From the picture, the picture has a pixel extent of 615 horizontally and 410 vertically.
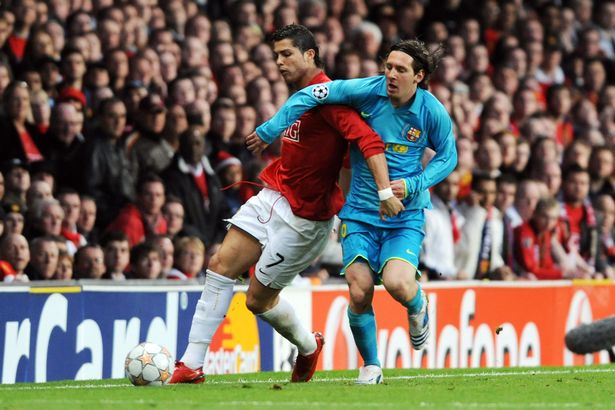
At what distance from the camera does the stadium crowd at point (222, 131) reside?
12.3 meters

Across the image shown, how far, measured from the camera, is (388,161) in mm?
8781

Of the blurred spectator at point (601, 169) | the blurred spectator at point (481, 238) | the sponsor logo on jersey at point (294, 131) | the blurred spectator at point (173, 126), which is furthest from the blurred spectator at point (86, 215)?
the blurred spectator at point (601, 169)

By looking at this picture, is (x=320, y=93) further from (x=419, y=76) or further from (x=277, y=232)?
(x=277, y=232)

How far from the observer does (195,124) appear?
13602 millimetres

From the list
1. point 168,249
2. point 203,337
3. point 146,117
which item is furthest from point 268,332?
point 203,337

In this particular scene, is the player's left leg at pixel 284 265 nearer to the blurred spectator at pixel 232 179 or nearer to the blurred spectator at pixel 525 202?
the blurred spectator at pixel 232 179

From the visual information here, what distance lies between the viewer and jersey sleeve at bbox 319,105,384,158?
8562mm

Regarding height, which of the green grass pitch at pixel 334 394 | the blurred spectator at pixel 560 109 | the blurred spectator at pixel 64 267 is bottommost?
the green grass pitch at pixel 334 394

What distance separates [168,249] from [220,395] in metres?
4.59

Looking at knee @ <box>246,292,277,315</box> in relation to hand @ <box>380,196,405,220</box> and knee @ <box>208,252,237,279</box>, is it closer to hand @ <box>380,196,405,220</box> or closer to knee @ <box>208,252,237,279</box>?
knee @ <box>208,252,237,279</box>

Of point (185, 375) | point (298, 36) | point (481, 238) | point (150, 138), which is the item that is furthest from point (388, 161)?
point (481, 238)

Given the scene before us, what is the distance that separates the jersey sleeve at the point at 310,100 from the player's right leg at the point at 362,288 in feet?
2.41

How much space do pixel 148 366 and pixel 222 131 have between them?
5345 millimetres

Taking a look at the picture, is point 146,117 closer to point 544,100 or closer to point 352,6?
point 352,6
